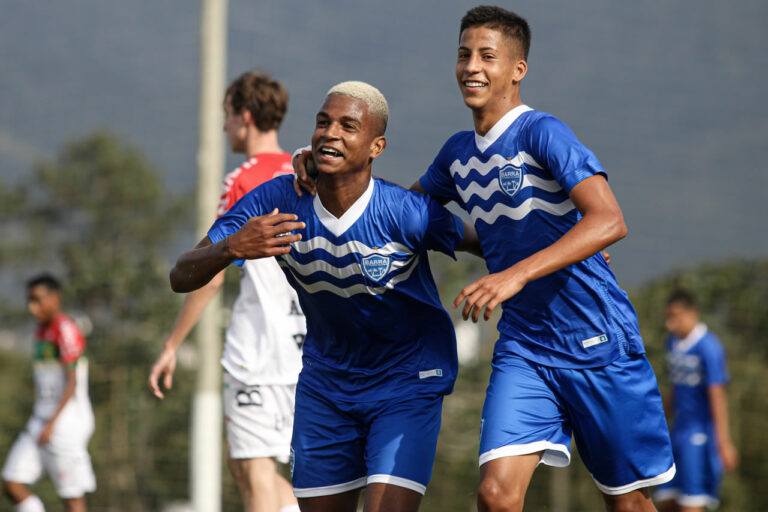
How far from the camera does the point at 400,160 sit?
39.1ft

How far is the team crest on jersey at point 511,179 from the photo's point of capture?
333 centimetres

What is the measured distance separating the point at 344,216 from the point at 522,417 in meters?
0.95

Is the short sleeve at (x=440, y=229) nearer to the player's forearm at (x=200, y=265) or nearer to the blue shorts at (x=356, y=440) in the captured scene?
the blue shorts at (x=356, y=440)

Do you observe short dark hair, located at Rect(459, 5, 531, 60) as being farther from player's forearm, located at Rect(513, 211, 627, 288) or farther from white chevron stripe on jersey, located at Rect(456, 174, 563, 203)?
player's forearm, located at Rect(513, 211, 627, 288)

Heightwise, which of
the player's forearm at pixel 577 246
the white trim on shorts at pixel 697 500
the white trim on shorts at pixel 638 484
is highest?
the player's forearm at pixel 577 246

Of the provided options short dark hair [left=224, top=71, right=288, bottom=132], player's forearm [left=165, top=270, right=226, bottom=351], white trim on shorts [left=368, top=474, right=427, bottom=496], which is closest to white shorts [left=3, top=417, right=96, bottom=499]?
player's forearm [left=165, top=270, right=226, bottom=351]

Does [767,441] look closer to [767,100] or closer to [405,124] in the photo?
[767,100]

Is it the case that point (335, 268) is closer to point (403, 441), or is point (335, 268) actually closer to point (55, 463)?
point (403, 441)

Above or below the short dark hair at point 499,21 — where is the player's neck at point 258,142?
below

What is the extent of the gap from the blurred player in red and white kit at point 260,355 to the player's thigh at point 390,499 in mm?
1440

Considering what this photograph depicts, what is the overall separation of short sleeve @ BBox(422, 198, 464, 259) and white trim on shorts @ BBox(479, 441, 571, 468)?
769 mm

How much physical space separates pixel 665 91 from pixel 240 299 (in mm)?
9422

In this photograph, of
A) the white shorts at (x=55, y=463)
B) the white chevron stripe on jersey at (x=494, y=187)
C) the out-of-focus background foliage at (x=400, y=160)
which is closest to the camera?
the white chevron stripe on jersey at (x=494, y=187)

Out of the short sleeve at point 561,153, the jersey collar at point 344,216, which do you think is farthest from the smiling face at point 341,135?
the short sleeve at point 561,153
